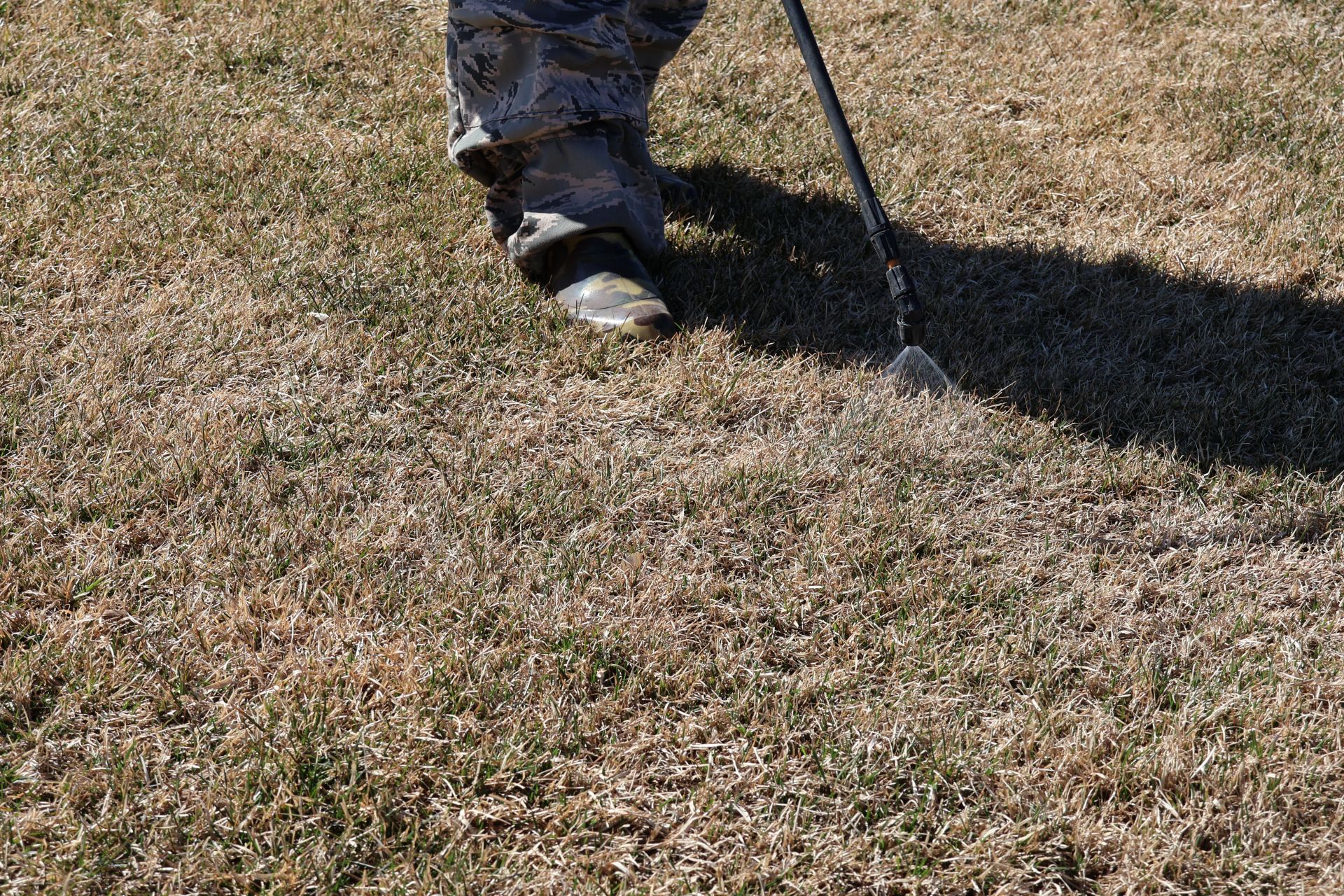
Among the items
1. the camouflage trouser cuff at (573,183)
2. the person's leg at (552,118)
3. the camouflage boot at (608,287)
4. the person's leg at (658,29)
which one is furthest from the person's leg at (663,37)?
the camouflage boot at (608,287)

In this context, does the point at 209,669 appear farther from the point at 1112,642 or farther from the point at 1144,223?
the point at 1144,223

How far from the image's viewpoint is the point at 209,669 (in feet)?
6.38

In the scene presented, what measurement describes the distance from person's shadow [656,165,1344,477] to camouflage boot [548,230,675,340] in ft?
0.41

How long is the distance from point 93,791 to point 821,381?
5.52 ft

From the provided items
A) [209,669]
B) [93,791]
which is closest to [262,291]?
[209,669]

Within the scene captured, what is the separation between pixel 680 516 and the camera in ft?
7.67

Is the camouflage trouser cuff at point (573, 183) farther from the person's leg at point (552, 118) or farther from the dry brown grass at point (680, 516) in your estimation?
the dry brown grass at point (680, 516)

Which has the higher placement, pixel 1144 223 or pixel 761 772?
pixel 1144 223

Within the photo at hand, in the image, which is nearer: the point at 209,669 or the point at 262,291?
the point at 209,669

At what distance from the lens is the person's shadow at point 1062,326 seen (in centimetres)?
269

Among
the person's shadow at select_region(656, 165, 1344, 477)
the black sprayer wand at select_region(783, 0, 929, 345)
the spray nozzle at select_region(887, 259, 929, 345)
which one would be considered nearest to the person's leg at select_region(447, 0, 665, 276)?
the person's shadow at select_region(656, 165, 1344, 477)

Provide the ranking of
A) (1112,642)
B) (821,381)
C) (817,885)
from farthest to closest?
1. (821,381)
2. (1112,642)
3. (817,885)

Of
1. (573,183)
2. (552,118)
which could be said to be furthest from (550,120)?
(573,183)

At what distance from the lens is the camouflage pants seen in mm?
2863
